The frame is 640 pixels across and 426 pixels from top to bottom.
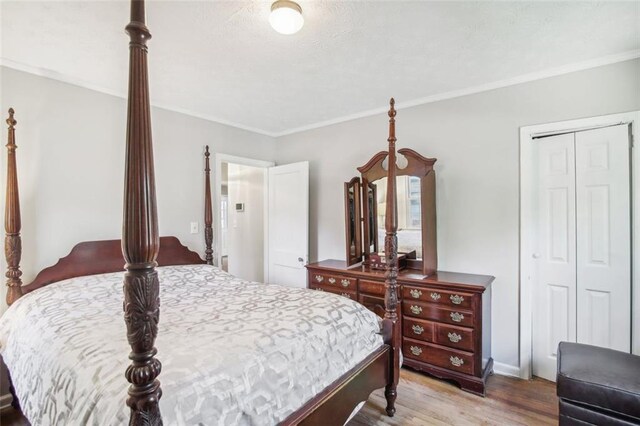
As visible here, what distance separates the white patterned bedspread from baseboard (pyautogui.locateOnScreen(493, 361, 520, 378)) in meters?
1.45

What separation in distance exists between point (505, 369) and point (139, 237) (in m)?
3.12

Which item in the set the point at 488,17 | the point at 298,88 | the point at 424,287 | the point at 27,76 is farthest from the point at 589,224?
the point at 27,76

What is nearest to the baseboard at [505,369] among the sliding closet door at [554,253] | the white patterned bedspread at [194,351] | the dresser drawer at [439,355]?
the sliding closet door at [554,253]

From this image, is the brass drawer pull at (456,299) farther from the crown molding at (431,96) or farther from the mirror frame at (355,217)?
the crown molding at (431,96)

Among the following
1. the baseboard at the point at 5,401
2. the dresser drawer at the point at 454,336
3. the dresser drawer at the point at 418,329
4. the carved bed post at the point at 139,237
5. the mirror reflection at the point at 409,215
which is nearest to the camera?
the carved bed post at the point at 139,237

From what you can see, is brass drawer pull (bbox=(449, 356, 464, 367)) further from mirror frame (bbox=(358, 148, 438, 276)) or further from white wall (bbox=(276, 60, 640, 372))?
mirror frame (bbox=(358, 148, 438, 276))

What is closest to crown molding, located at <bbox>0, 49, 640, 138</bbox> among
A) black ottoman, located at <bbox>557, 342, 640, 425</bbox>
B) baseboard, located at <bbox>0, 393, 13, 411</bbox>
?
black ottoman, located at <bbox>557, 342, 640, 425</bbox>

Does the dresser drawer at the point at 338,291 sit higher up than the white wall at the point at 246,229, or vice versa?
the white wall at the point at 246,229

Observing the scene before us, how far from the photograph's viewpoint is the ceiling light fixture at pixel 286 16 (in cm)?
165

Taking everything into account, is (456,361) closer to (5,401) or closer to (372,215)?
(372,215)

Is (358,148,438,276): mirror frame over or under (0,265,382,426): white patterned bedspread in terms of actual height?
over

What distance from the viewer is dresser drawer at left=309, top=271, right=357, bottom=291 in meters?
3.09

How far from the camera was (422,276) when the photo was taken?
9.23 ft

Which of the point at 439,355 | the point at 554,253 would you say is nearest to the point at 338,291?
the point at 439,355
